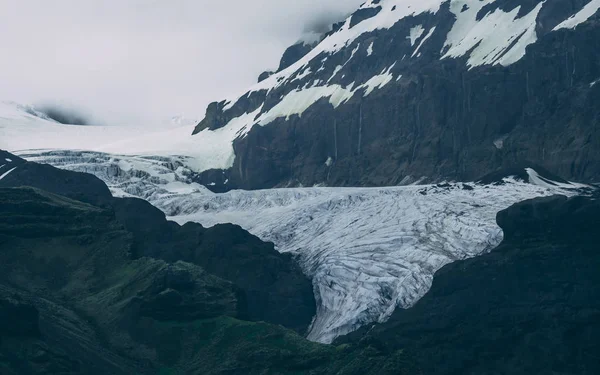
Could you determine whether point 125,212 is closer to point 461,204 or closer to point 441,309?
point 461,204

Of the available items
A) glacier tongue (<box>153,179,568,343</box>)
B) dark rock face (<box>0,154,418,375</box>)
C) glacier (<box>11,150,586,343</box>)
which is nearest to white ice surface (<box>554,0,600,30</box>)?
glacier (<box>11,150,586,343</box>)

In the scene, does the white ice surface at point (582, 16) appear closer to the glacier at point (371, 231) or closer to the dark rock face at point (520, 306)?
the glacier at point (371, 231)

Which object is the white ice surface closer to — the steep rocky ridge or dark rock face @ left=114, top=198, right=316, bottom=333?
dark rock face @ left=114, top=198, right=316, bottom=333

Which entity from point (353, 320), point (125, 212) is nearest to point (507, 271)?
point (353, 320)

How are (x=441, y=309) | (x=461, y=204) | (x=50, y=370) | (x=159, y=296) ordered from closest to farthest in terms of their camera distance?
(x=50, y=370) < (x=159, y=296) < (x=441, y=309) < (x=461, y=204)

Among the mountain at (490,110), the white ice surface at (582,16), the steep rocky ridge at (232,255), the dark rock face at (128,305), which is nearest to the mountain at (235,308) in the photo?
the dark rock face at (128,305)
